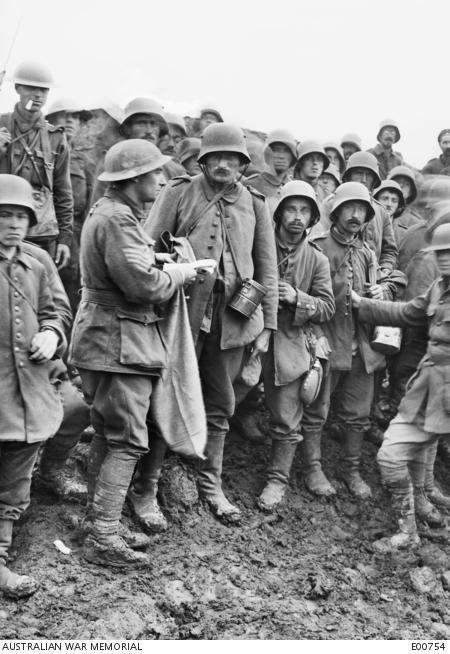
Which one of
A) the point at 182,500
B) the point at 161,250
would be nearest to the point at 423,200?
the point at 161,250

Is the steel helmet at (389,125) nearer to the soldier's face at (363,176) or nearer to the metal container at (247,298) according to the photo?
the soldier's face at (363,176)

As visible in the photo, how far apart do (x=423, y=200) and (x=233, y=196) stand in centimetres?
340

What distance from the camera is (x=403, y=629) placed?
16.9 feet

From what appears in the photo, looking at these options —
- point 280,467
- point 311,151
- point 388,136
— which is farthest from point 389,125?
point 280,467

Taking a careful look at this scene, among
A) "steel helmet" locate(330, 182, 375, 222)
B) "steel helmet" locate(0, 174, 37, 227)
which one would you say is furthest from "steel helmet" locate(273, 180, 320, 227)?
"steel helmet" locate(0, 174, 37, 227)

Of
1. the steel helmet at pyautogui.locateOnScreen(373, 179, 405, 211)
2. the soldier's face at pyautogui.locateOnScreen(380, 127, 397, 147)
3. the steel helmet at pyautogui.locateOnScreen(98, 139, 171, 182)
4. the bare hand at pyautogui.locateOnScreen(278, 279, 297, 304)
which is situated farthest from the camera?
the soldier's face at pyautogui.locateOnScreen(380, 127, 397, 147)

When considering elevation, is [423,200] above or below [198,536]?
above

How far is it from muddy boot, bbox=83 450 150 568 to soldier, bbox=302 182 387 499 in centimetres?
232

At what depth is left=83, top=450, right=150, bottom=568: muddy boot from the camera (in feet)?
15.6

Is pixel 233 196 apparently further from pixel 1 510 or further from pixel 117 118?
pixel 117 118

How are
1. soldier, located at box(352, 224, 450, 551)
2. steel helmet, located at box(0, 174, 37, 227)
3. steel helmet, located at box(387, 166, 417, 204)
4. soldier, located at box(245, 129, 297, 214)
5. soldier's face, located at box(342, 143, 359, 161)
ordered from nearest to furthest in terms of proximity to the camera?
1. steel helmet, located at box(0, 174, 37, 227)
2. soldier, located at box(352, 224, 450, 551)
3. soldier, located at box(245, 129, 297, 214)
4. steel helmet, located at box(387, 166, 417, 204)
5. soldier's face, located at box(342, 143, 359, 161)

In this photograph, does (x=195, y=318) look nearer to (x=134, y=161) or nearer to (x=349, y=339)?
(x=134, y=161)

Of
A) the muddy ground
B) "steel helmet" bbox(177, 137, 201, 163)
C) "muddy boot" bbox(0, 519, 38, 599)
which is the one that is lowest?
the muddy ground

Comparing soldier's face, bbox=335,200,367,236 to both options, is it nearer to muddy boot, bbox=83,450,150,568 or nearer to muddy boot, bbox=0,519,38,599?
muddy boot, bbox=83,450,150,568
